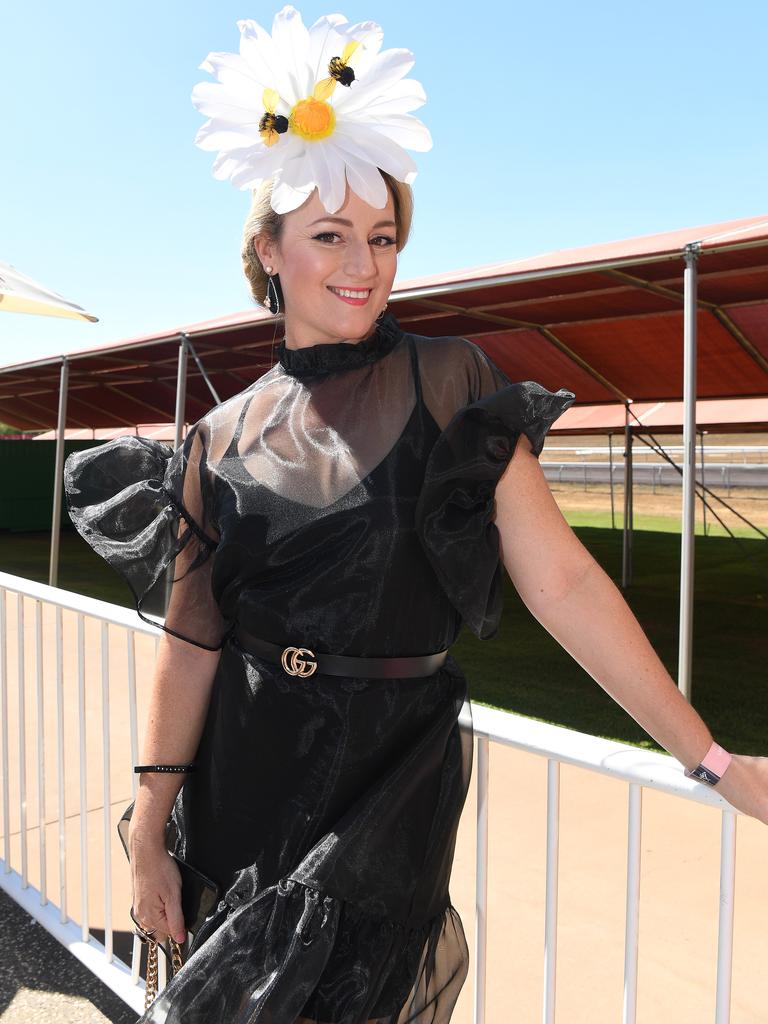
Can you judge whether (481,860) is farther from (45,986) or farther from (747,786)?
(45,986)

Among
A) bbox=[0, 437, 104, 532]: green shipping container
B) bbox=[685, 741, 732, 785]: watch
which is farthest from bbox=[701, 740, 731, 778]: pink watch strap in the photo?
bbox=[0, 437, 104, 532]: green shipping container

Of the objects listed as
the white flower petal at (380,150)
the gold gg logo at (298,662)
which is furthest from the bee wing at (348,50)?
the gold gg logo at (298,662)

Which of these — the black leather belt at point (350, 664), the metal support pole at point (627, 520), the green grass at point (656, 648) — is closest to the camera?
the black leather belt at point (350, 664)

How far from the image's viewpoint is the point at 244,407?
128 centimetres

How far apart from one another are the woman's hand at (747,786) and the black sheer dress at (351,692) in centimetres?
34

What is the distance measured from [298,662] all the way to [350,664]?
0.23 ft

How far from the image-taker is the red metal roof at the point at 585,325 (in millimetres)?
4547

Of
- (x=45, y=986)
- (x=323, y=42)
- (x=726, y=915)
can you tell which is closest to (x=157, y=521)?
(x=323, y=42)

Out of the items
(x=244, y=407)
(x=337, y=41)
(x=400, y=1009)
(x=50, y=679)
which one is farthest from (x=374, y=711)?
(x=50, y=679)

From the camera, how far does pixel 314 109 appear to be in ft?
3.91

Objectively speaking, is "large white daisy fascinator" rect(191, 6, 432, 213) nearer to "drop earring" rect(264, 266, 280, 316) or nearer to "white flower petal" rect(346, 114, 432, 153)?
"white flower petal" rect(346, 114, 432, 153)

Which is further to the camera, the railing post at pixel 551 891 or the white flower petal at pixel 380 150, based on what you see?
the railing post at pixel 551 891

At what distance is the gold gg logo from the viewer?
111 centimetres

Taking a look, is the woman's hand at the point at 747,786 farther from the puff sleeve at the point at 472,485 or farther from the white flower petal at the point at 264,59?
the white flower petal at the point at 264,59
